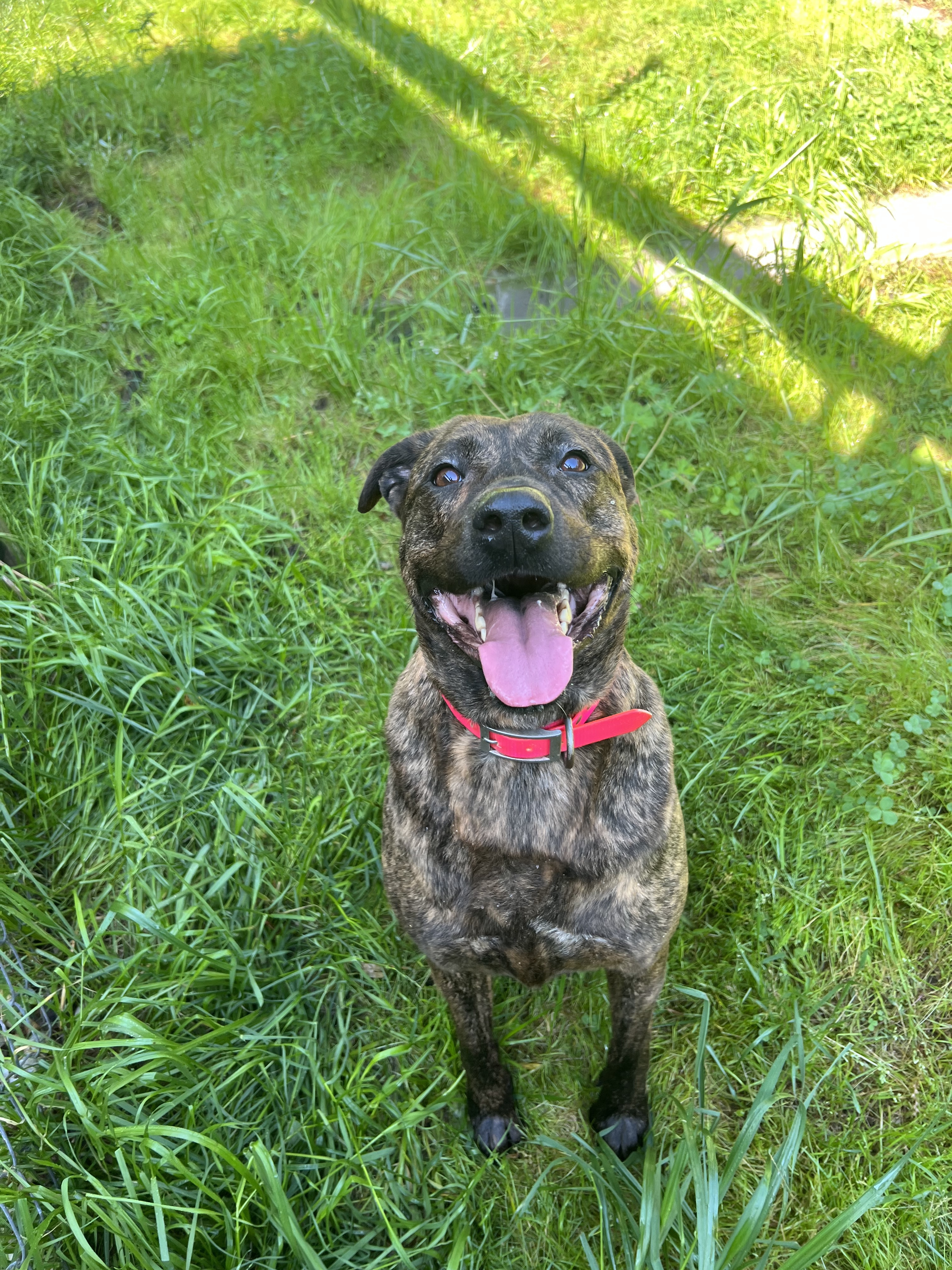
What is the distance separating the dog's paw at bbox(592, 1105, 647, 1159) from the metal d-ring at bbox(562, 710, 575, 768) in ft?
4.01

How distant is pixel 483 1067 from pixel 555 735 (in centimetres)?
117

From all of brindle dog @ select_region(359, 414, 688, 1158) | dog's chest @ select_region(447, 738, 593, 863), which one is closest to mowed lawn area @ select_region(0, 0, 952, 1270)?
brindle dog @ select_region(359, 414, 688, 1158)

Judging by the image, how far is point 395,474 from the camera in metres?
2.60

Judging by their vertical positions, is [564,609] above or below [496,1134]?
above

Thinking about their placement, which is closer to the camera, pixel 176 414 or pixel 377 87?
pixel 176 414

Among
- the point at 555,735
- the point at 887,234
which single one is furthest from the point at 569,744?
the point at 887,234

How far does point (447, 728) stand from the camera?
222 cm

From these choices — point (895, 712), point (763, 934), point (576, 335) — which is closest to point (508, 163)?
point (576, 335)

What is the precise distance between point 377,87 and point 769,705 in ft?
14.0

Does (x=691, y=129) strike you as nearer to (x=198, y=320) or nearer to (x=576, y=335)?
(x=576, y=335)

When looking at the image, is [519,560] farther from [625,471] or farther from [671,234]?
[671,234]

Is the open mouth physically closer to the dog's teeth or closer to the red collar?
the dog's teeth

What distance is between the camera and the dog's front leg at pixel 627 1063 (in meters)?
2.36

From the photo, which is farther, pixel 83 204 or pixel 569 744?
pixel 83 204
